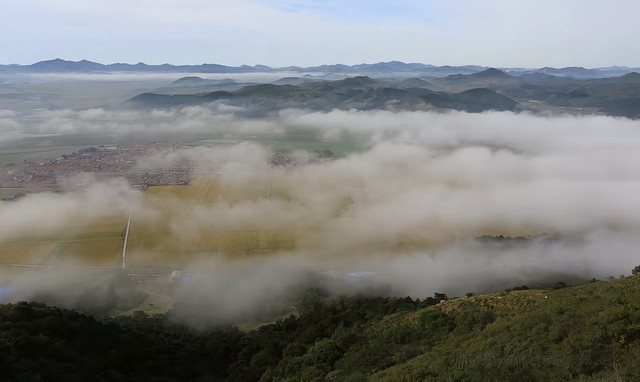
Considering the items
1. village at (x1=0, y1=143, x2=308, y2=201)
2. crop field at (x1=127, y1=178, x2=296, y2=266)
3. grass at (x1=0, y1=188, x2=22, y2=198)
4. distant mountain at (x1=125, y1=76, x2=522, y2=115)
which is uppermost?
distant mountain at (x1=125, y1=76, x2=522, y2=115)

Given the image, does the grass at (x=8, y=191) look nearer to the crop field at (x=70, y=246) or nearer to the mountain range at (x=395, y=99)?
the crop field at (x=70, y=246)

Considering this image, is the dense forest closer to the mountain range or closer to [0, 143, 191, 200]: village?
[0, 143, 191, 200]: village

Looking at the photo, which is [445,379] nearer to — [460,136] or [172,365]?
[172,365]

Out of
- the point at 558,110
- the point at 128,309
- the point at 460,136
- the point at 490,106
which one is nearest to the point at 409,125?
the point at 460,136

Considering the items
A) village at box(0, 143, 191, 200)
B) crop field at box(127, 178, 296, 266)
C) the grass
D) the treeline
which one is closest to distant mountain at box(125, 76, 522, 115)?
village at box(0, 143, 191, 200)

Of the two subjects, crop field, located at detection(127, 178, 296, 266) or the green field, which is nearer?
crop field, located at detection(127, 178, 296, 266)

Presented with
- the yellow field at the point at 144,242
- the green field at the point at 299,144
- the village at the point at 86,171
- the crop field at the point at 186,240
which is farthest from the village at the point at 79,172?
the green field at the point at 299,144

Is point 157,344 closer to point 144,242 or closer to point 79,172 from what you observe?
point 144,242

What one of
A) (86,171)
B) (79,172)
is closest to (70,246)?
(79,172)
